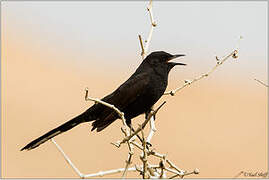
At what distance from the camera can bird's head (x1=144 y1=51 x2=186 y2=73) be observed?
647 centimetres

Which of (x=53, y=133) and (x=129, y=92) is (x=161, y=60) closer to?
(x=129, y=92)

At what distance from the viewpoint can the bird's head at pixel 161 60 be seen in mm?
6469

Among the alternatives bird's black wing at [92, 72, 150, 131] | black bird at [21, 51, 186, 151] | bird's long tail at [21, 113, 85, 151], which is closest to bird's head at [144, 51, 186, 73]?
black bird at [21, 51, 186, 151]

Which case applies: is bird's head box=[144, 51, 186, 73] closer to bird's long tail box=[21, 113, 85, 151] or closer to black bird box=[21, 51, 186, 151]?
black bird box=[21, 51, 186, 151]

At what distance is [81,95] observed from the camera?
16.9 meters

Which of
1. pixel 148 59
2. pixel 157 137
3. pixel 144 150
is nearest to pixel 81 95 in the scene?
pixel 157 137

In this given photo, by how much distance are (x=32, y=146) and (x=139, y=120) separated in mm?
6583

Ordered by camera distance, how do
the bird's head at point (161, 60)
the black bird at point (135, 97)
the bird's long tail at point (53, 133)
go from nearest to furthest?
1. the bird's long tail at point (53, 133)
2. the black bird at point (135, 97)
3. the bird's head at point (161, 60)

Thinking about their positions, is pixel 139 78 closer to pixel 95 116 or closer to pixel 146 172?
pixel 95 116

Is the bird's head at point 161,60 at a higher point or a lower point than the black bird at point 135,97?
higher

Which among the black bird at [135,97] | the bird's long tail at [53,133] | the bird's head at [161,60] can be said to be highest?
the bird's head at [161,60]

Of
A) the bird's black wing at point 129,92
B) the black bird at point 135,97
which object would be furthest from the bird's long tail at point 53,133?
the bird's black wing at point 129,92

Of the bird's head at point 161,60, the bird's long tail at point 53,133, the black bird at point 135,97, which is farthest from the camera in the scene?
the bird's head at point 161,60

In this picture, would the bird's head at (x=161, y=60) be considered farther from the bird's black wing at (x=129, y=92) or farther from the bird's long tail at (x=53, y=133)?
the bird's long tail at (x=53, y=133)
